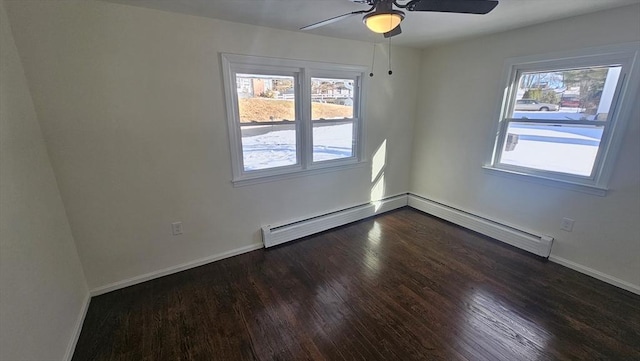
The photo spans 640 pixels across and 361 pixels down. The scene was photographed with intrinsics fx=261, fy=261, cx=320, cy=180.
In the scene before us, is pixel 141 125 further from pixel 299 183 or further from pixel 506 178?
pixel 506 178

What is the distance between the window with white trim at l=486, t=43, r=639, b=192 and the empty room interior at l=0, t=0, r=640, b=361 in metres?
0.02

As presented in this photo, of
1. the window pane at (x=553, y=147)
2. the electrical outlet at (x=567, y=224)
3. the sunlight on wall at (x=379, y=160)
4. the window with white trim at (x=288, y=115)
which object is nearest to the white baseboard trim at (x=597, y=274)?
the electrical outlet at (x=567, y=224)

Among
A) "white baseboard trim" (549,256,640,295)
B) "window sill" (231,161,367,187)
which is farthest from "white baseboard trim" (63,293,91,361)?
"white baseboard trim" (549,256,640,295)

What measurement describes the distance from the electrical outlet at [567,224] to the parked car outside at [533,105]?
112cm

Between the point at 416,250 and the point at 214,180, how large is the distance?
7.58 ft

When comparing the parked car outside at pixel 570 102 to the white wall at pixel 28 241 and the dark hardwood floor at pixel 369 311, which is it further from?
the white wall at pixel 28 241

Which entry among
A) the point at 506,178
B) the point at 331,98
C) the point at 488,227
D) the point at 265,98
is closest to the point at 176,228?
the point at 265,98

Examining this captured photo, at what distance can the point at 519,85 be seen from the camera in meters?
2.86

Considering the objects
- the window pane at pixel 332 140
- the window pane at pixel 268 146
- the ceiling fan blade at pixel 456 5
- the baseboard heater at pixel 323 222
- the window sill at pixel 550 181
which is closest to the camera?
the ceiling fan blade at pixel 456 5

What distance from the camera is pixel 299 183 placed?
313 centimetres

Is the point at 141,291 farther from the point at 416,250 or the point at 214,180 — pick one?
the point at 416,250

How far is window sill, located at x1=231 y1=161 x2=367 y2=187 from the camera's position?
9.01 feet

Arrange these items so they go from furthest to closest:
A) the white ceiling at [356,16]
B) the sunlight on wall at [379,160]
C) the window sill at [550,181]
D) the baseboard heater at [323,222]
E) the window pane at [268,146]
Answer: the sunlight on wall at [379,160] < the baseboard heater at [323,222] < the window pane at [268,146] < the window sill at [550,181] < the white ceiling at [356,16]

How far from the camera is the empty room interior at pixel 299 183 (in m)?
1.73
